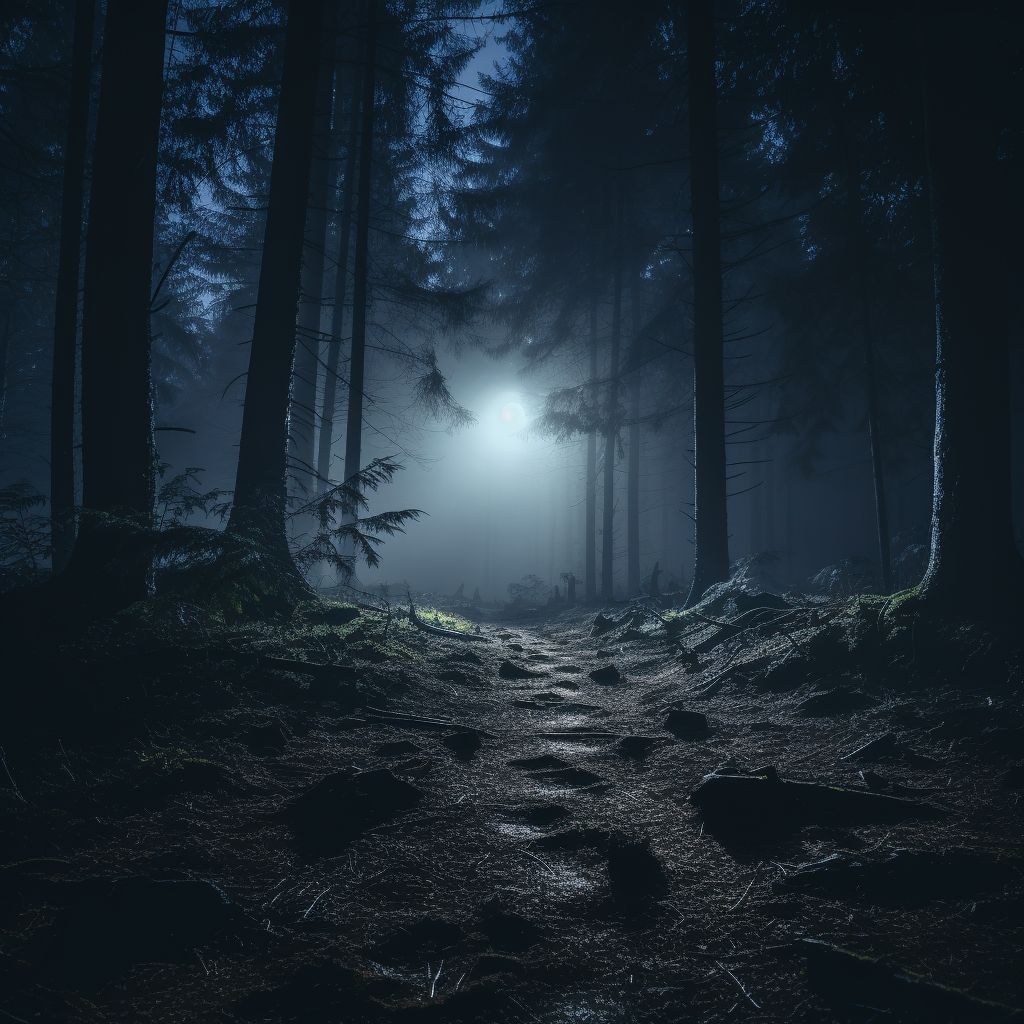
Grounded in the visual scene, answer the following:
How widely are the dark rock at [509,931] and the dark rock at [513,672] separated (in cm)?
414

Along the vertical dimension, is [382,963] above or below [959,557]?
below

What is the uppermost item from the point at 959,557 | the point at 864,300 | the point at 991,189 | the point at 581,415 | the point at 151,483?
the point at 864,300

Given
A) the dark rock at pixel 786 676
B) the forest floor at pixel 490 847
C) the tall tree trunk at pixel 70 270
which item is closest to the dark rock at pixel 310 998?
the forest floor at pixel 490 847

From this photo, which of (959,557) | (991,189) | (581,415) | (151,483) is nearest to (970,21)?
(991,189)

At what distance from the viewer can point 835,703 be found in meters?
4.02

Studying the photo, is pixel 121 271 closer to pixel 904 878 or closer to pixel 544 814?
pixel 544 814

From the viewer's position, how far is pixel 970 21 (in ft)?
15.5

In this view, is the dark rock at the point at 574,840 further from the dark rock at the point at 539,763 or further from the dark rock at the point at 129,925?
the dark rock at the point at 129,925

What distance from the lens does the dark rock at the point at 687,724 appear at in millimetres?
3793

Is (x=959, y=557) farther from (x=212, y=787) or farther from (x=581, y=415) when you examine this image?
(x=581, y=415)

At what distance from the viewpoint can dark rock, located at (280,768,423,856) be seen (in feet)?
7.30

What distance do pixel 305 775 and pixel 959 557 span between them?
5006mm

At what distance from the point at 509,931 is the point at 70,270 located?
9.61 m

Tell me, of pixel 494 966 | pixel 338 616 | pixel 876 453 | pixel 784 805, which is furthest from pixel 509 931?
pixel 876 453
